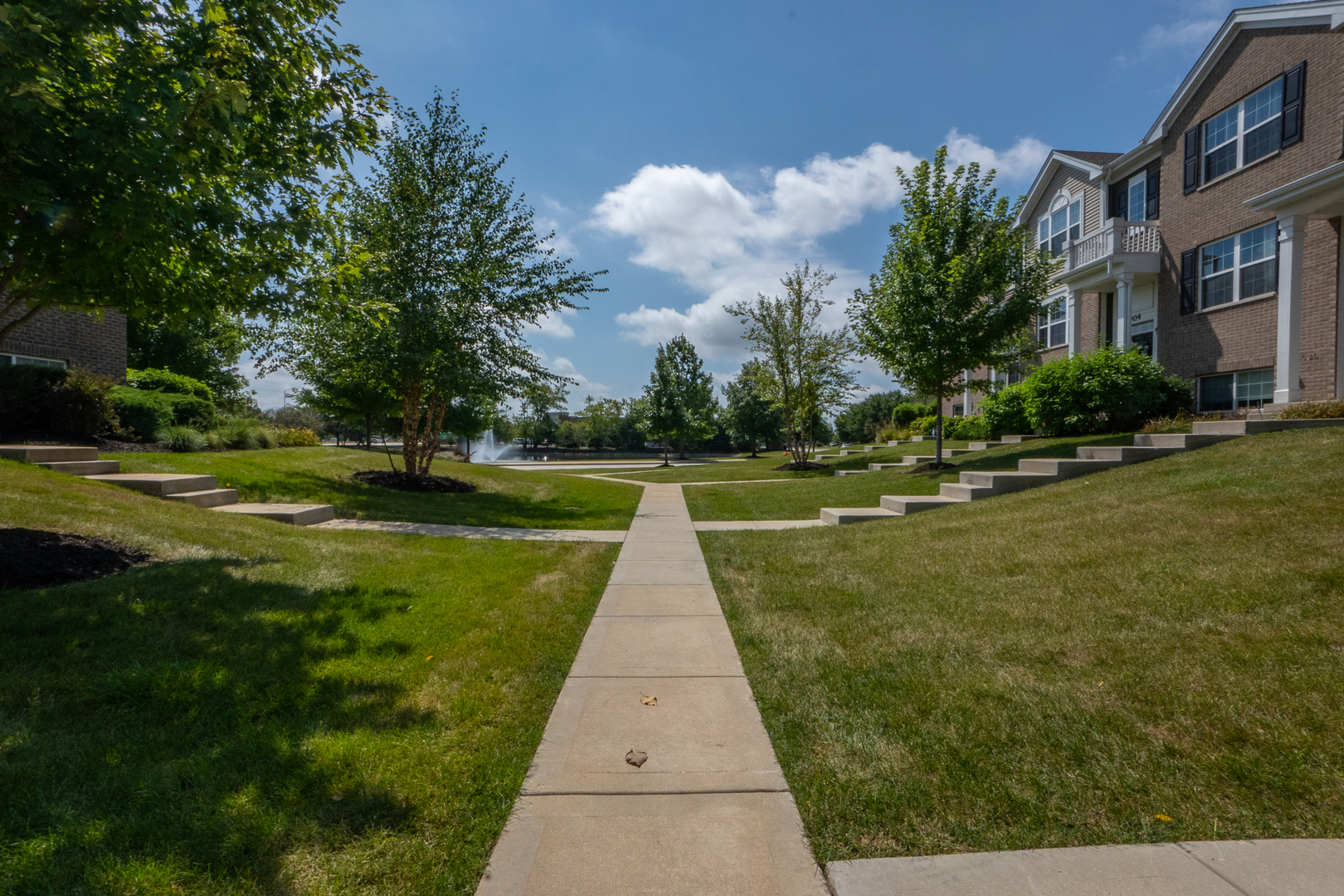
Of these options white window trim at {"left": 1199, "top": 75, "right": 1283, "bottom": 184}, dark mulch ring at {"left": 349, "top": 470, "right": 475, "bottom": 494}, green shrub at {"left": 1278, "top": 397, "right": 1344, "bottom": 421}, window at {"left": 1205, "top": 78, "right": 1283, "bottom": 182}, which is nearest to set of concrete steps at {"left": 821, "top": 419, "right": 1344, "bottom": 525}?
green shrub at {"left": 1278, "top": 397, "right": 1344, "bottom": 421}

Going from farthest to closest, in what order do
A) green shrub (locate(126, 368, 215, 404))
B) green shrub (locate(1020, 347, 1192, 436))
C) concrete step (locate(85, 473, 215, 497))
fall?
green shrub (locate(126, 368, 215, 404)) → green shrub (locate(1020, 347, 1192, 436)) → concrete step (locate(85, 473, 215, 497))

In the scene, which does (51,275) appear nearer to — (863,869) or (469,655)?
(469,655)

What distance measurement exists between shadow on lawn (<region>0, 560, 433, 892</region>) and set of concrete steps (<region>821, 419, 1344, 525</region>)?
26.4 ft

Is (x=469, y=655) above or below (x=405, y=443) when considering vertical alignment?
below

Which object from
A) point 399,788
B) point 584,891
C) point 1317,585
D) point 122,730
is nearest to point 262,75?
point 122,730

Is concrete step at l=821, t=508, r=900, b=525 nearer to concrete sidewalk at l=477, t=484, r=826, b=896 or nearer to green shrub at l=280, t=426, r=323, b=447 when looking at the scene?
concrete sidewalk at l=477, t=484, r=826, b=896

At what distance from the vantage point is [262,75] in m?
5.39

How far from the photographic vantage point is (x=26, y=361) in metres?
13.9

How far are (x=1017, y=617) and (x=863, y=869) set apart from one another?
129 inches

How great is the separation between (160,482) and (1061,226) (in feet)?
90.7

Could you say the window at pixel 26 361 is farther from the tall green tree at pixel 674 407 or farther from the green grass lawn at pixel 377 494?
the tall green tree at pixel 674 407

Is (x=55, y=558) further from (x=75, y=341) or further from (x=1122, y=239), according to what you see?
(x=1122, y=239)

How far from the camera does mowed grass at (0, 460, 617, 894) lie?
228 centimetres

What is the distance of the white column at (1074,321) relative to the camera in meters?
20.2
